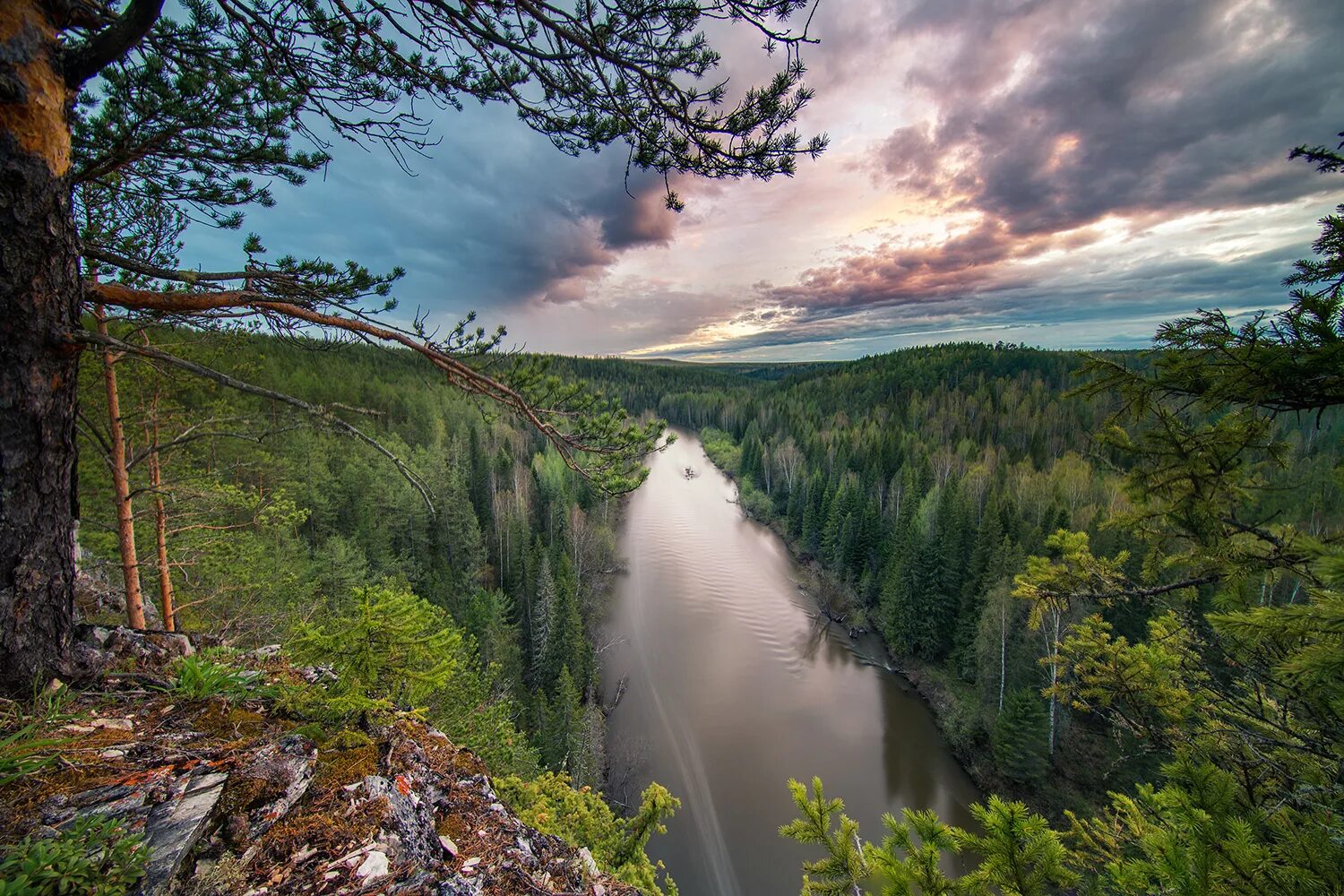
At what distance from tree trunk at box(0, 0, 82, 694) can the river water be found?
558 inches

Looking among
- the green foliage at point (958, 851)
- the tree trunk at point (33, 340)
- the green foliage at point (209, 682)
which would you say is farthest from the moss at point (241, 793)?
the green foliage at point (958, 851)

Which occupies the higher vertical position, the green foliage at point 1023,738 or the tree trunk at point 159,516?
the tree trunk at point 159,516

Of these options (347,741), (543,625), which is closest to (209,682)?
(347,741)

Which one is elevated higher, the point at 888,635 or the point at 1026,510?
the point at 1026,510

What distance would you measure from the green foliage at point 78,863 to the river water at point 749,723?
14045mm

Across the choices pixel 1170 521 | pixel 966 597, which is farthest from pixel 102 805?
pixel 966 597

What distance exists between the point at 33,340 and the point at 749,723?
18720mm

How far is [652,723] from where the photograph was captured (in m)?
16.5

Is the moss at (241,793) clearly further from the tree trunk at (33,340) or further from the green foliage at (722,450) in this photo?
the green foliage at (722,450)

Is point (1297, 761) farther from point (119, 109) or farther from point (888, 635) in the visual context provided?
point (888, 635)

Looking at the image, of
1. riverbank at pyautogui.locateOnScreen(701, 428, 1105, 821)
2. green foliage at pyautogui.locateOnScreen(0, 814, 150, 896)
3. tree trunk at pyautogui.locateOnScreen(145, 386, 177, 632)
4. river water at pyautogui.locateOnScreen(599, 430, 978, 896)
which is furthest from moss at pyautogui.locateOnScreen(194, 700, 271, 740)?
river water at pyautogui.locateOnScreen(599, 430, 978, 896)

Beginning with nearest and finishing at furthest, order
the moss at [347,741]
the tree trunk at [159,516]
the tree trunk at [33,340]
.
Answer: the tree trunk at [33,340], the moss at [347,741], the tree trunk at [159,516]

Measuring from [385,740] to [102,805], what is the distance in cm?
112

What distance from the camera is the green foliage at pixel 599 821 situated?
17.3 feet
